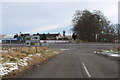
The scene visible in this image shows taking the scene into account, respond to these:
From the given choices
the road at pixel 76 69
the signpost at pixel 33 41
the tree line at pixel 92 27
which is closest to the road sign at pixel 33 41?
the signpost at pixel 33 41

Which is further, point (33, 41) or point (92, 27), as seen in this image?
point (92, 27)

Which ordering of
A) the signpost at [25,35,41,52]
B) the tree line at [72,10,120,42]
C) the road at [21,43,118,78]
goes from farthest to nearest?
the tree line at [72,10,120,42], the signpost at [25,35,41,52], the road at [21,43,118,78]

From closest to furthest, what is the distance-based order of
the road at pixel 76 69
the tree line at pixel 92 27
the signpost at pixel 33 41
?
the road at pixel 76 69 → the signpost at pixel 33 41 → the tree line at pixel 92 27

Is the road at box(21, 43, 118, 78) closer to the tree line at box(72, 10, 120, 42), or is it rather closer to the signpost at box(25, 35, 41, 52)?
the signpost at box(25, 35, 41, 52)

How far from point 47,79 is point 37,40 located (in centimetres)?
1968

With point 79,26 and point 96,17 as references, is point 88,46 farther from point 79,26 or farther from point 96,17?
point 96,17

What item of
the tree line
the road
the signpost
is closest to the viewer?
the road

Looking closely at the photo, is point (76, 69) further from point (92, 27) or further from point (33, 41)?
point (92, 27)

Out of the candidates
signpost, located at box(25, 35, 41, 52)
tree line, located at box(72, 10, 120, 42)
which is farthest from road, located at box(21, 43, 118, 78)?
tree line, located at box(72, 10, 120, 42)

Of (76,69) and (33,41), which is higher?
(33,41)

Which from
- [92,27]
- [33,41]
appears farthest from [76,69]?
[92,27]

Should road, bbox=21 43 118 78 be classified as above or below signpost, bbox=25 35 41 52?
below

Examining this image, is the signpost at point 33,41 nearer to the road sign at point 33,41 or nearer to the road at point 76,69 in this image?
the road sign at point 33,41

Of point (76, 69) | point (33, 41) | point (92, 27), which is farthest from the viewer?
point (92, 27)
